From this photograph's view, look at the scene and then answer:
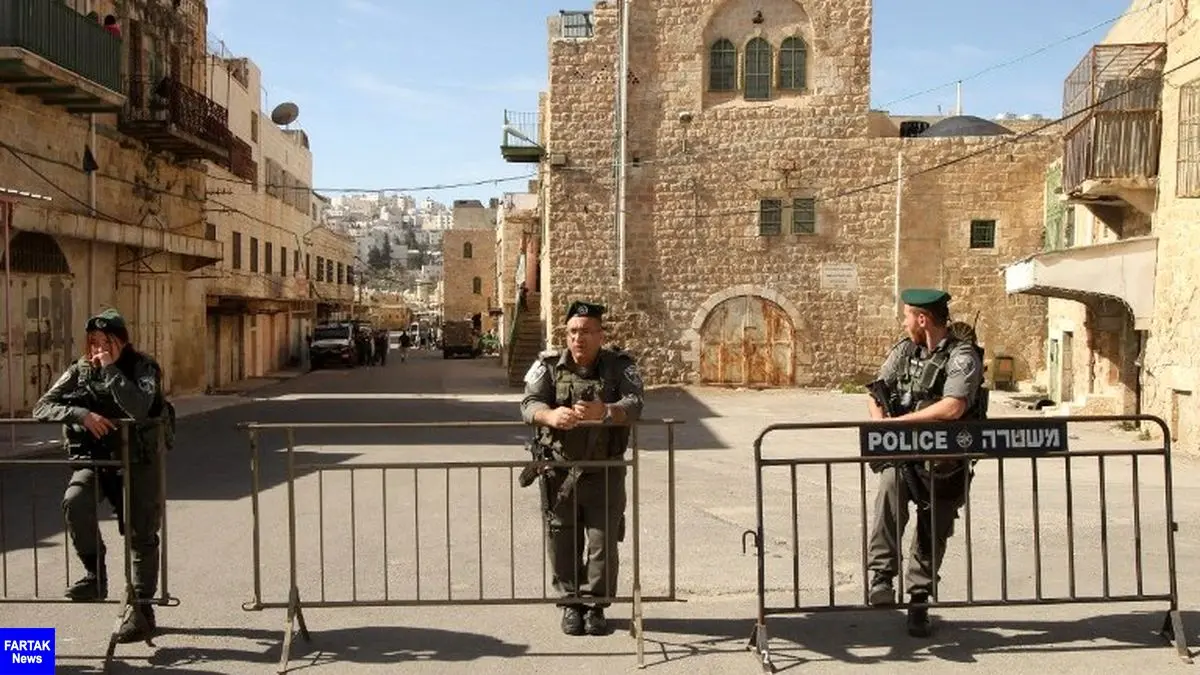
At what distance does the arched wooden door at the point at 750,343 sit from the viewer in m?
25.3

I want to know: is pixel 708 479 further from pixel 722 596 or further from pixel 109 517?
pixel 109 517

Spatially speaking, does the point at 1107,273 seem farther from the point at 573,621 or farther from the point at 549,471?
the point at 573,621

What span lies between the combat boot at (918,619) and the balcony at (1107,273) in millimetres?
11644

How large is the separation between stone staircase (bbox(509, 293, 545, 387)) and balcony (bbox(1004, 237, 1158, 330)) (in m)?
14.9

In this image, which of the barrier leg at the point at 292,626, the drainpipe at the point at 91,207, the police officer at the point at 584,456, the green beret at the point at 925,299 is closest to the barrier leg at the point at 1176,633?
the green beret at the point at 925,299

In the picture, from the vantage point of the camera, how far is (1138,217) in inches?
686

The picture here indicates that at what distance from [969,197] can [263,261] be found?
22438 mm

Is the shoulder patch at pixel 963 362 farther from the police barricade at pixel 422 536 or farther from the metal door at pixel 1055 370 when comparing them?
the metal door at pixel 1055 370

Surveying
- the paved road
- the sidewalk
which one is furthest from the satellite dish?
the paved road

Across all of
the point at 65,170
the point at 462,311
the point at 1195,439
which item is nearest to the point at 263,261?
the point at 65,170

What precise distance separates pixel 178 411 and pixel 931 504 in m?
18.5

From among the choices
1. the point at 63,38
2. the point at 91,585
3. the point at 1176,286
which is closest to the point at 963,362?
the point at 91,585

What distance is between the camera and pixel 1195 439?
536 inches

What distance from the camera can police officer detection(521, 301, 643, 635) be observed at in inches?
225
